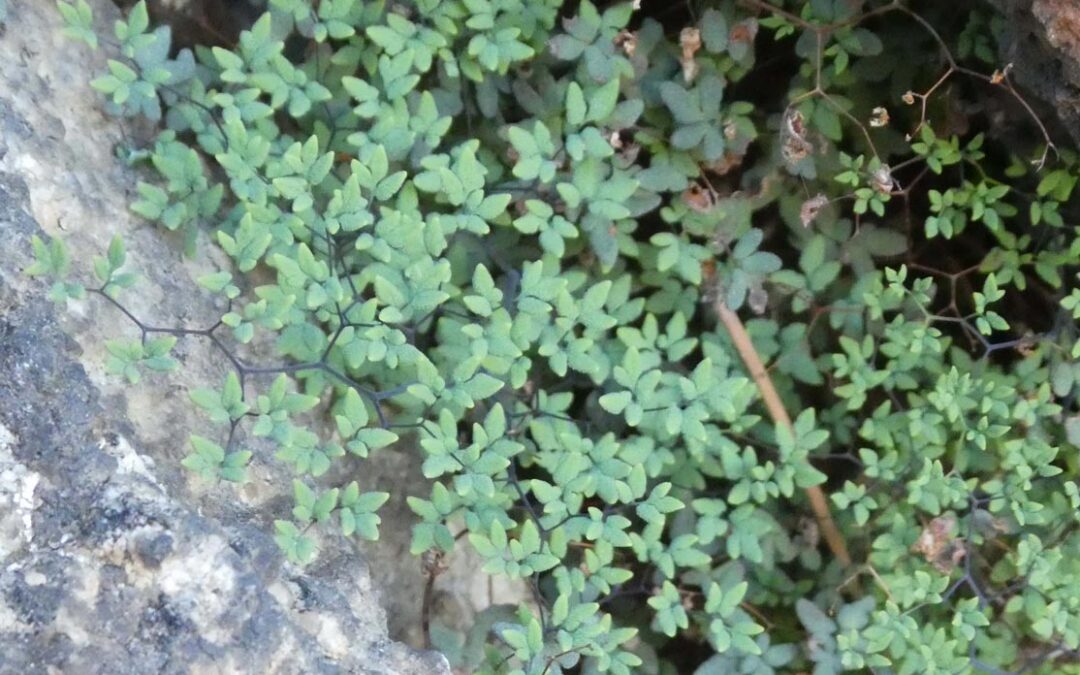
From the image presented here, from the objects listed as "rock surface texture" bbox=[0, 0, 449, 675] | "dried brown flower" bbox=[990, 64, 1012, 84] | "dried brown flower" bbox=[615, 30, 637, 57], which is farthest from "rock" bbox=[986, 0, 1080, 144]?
"rock surface texture" bbox=[0, 0, 449, 675]

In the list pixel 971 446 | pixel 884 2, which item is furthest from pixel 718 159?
pixel 971 446

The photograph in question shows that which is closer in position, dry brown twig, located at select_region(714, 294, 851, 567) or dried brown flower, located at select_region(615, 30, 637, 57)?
dried brown flower, located at select_region(615, 30, 637, 57)

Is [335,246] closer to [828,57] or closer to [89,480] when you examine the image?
[89,480]

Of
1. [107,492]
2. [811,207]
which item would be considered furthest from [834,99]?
[107,492]

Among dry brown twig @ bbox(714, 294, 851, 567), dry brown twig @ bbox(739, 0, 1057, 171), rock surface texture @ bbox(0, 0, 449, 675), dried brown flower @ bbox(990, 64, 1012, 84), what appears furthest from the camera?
dry brown twig @ bbox(714, 294, 851, 567)

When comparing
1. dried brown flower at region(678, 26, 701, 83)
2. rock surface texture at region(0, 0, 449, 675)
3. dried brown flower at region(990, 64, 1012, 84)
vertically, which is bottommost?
rock surface texture at region(0, 0, 449, 675)

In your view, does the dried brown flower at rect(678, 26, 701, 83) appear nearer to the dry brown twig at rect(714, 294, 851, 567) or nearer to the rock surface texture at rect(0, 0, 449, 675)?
the dry brown twig at rect(714, 294, 851, 567)
